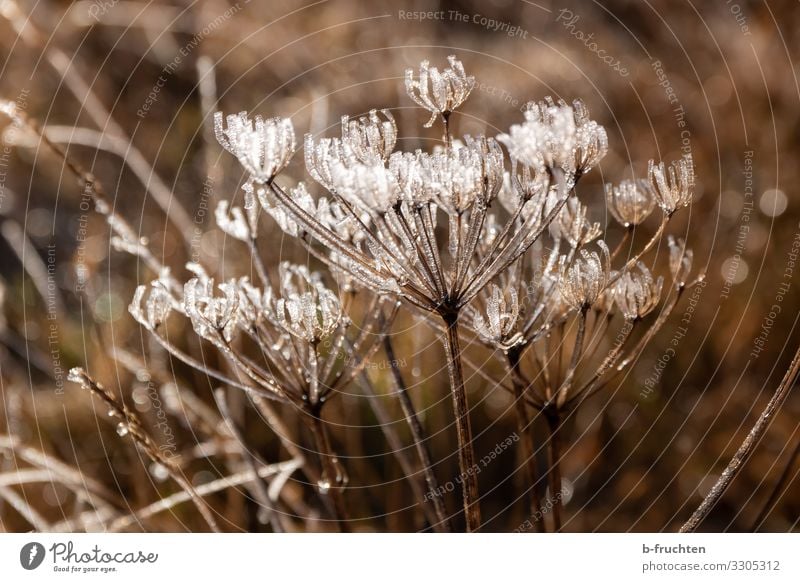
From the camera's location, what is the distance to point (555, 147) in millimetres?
359

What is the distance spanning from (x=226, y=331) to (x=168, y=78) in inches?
46.0

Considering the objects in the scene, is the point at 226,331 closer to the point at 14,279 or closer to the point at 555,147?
the point at 555,147

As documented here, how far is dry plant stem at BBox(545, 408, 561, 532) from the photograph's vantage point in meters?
0.45

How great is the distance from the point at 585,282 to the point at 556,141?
0.09 metres

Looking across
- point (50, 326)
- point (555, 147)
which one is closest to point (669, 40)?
point (555, 147)

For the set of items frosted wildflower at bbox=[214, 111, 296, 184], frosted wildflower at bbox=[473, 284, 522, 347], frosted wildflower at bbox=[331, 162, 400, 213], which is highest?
frosted wildflower at bbox=[214, 111, 296, 184]

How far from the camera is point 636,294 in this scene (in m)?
0.43

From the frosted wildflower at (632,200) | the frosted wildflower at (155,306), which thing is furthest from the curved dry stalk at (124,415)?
the frosted wildflower at (632,200)
